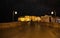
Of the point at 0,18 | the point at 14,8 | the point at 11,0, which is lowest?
the point at 0,18

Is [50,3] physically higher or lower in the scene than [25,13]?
higher

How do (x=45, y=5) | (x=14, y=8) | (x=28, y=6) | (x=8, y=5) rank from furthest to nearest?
(x=45, y=5)
(x=28, y=6)
(x=14, y=8)
(x=8, y=5)

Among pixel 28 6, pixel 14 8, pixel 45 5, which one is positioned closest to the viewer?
pixel 14 8

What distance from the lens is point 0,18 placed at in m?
2.74

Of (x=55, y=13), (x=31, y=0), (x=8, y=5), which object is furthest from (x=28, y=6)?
(x=55, y=13)

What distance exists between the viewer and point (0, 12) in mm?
2801

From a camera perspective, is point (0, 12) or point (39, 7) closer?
point (0, 12)

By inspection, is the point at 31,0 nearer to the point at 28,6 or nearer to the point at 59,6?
the point at 28,6

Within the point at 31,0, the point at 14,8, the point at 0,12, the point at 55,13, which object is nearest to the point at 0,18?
the point at 0,12

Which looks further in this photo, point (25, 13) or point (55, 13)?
point (55, 13)

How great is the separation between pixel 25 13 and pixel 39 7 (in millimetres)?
576

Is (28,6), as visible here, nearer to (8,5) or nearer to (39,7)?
(39,7)

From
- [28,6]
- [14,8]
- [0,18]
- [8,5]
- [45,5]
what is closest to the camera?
[0,18]

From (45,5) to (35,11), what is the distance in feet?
1.30
